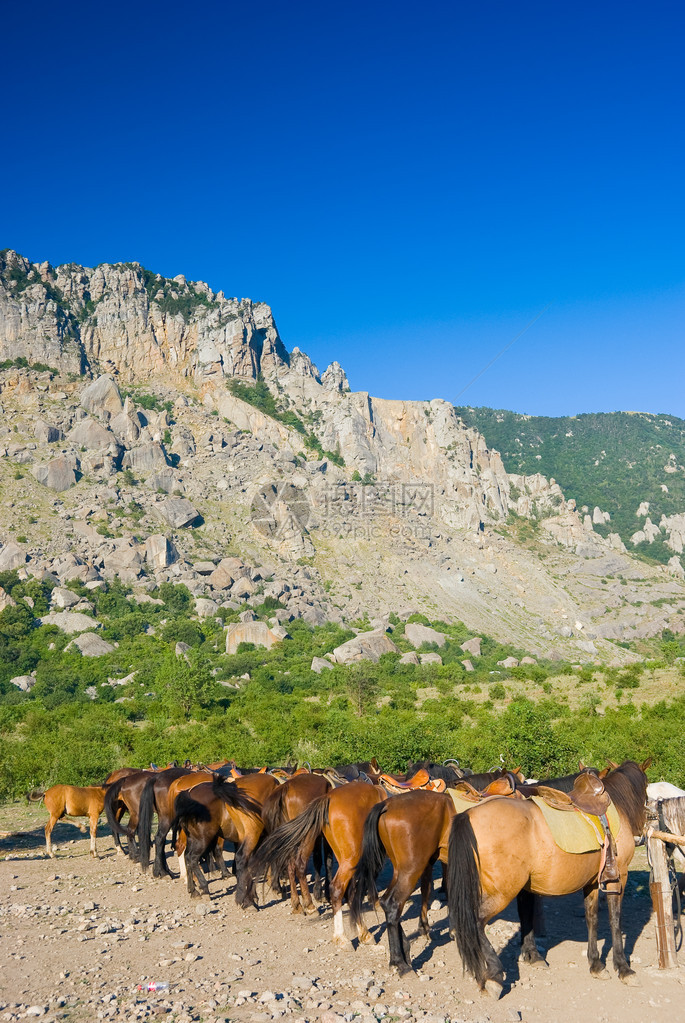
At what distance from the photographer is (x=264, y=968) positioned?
7.31 meters

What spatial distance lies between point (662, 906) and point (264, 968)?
4371mm

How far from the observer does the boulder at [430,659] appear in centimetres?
6254

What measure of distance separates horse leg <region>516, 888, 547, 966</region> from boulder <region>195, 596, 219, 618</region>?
6516 cm

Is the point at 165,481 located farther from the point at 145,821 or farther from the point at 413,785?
the point at 413,785

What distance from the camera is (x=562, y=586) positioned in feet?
300

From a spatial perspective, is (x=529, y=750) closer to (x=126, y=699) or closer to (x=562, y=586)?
(x=126, y=699)

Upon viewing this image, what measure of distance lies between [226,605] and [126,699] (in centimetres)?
2565

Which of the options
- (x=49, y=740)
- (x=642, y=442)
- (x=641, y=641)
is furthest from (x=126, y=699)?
(x=642, y=442)

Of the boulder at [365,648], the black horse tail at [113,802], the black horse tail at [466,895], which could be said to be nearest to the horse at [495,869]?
the black horse tail at [466,895]

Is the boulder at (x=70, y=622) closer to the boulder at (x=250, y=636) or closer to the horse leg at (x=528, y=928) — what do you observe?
the boulder at (x=250, y=636)

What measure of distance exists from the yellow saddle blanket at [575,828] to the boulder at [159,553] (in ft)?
239

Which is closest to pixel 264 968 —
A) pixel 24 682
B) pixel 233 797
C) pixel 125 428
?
pixel 233 797

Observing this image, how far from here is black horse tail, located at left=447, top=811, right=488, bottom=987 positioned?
6.30m

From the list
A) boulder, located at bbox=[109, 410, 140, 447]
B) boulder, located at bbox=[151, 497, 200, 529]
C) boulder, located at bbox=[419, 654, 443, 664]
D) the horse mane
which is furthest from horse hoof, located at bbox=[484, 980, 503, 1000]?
boulder, located at bbox=[109, 410, 140, 447]
